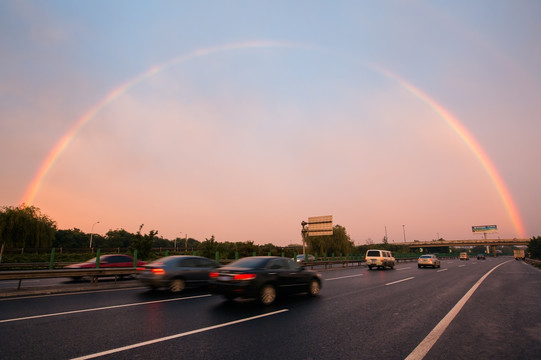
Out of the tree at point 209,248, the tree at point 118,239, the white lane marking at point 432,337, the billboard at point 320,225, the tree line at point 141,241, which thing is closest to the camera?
the white lane marking at point 432,337

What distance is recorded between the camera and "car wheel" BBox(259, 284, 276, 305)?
835cm

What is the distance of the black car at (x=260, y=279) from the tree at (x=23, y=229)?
43.1m

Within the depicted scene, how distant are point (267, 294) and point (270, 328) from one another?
2.68m

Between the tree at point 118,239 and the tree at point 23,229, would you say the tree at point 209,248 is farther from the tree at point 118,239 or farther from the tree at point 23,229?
the tree at point 118,239

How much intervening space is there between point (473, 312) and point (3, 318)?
452 inches

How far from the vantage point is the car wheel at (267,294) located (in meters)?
8.35

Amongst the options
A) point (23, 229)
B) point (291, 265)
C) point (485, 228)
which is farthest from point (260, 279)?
point (485, 228)

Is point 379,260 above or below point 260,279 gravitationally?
below

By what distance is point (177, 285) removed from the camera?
10.9 meters

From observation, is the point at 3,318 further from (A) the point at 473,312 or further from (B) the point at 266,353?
(A) the point at 473,312

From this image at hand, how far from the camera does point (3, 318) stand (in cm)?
661

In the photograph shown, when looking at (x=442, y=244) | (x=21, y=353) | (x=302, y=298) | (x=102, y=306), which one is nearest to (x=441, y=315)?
(x=302, y=298)

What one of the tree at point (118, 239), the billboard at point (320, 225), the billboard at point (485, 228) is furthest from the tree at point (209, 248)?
the billboard at point (485, 228)

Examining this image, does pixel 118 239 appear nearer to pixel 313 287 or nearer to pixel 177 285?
pixel 177 285
